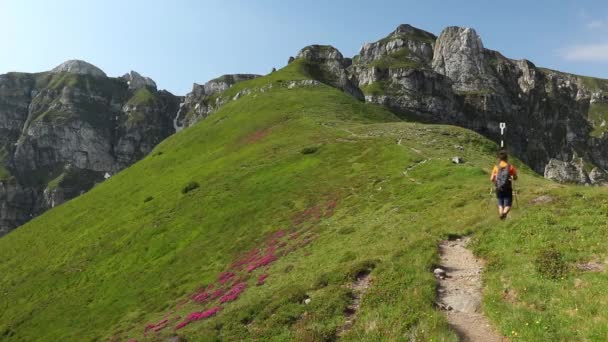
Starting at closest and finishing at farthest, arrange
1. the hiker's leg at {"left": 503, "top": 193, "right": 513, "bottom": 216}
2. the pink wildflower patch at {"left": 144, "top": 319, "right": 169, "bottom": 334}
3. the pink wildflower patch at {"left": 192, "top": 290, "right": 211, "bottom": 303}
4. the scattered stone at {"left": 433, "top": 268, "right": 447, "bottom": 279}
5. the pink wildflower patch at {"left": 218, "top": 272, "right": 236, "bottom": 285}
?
the scattered stone at {"left": 433, "top": 268, "right": 447, "bottom": 279} < the hiker's leg at {"left": 503, "top": 193, "right": 513, "bottom": 216} < the pink wildflower patch at {"left": 144, "top": 319, "right": 169, "bottom": 334} < the pink wildflower patch at {"left": 192, "top": 290, "right": 211, "bottom": 303} < the pink wildflower patch at {"left": 218, "top": 272, "right": 236, "bottom": 285}

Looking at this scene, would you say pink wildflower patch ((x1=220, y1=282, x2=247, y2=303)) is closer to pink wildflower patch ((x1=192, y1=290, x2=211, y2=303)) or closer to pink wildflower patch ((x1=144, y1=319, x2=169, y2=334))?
pink wildflower patch ((x1=192, y1=290, x2=211, y2=303))

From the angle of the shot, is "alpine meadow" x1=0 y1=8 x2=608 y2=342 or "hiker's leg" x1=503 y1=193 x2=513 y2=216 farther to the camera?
"hiker's leg" x1=503 y1=193 x2=513 y2=216

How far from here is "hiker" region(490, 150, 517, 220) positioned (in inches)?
906

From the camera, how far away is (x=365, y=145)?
6450 cm

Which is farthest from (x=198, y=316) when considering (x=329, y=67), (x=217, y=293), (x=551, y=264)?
(x=329, y=67)

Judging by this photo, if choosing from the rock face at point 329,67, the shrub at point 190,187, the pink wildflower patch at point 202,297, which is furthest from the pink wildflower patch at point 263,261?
the rock face at point 329,67

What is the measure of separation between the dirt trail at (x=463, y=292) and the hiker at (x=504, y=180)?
2.75m

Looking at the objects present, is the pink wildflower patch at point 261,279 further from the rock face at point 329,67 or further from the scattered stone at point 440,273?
the rock face at point 329,67

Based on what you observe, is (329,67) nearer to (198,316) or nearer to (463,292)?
(198,316)

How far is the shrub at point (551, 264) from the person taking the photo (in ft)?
56.9

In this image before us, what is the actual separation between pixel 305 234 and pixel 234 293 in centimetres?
976

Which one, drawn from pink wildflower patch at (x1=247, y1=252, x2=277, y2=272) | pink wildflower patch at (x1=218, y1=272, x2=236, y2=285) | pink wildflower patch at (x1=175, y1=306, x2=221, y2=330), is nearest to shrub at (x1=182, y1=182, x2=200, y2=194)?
pink wildflower patch at (x1=218, y1=272, x2=236, y2=285)

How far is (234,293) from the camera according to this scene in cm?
3127

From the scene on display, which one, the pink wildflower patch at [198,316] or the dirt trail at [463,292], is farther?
the pink wildflower patch at [198,316]
